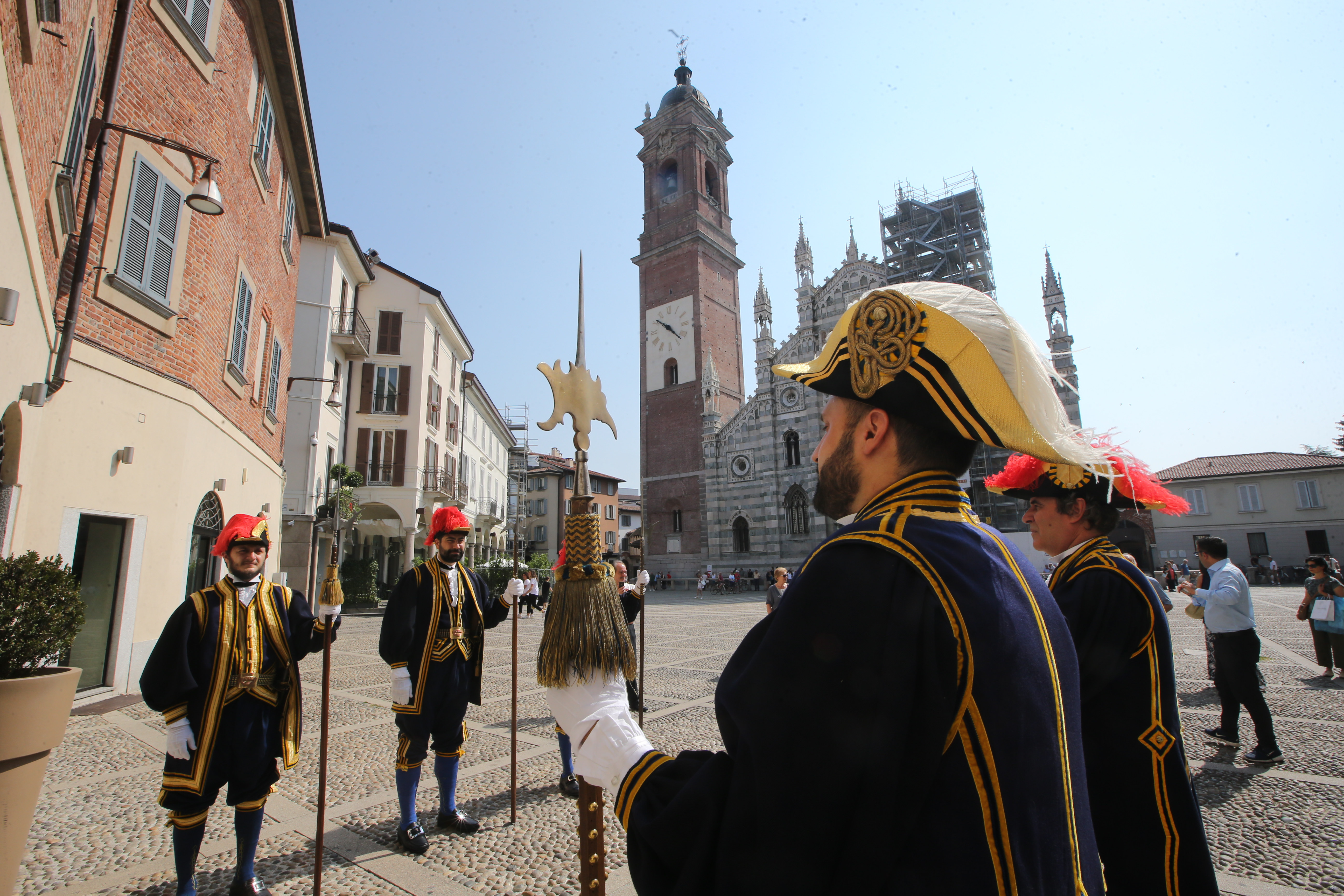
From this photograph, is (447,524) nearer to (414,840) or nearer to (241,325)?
(414,840)

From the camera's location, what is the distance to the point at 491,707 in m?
8.34

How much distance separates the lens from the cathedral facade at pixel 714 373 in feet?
123

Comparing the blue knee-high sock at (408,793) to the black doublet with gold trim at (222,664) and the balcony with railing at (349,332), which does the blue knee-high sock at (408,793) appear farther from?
the balcony with railing at (349,332)

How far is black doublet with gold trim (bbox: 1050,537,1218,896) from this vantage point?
2.48 meters

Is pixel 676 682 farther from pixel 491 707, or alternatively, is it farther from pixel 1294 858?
pixel 1294 858

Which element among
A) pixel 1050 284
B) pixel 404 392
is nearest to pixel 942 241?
pixel 1050 284

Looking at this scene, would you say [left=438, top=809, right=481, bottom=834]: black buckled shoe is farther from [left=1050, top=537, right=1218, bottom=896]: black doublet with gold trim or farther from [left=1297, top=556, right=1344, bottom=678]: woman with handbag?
[left=1297, top=556, right=1344, bottom=678]: woman with handbag

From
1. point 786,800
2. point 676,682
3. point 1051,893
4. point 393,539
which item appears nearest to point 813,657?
point 786,800

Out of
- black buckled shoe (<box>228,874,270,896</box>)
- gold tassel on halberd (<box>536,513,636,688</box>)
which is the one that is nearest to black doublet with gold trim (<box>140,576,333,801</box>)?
black buckled shoe (<box>228,874,270,896</box>)

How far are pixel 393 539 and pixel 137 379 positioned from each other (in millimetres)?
22944

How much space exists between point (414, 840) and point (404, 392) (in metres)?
23.7

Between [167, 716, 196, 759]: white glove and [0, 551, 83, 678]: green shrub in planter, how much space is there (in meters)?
0.67

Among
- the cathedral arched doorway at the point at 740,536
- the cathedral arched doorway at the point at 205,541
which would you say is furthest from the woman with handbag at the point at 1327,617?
the cathedral arched doorway at the point at 740,536

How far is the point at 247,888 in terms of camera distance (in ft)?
12.0
